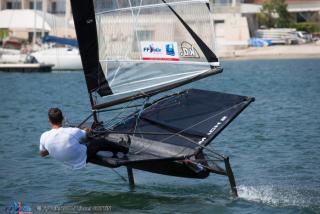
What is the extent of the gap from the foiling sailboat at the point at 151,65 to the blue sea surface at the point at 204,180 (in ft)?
2.37

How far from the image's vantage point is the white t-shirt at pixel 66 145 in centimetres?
943

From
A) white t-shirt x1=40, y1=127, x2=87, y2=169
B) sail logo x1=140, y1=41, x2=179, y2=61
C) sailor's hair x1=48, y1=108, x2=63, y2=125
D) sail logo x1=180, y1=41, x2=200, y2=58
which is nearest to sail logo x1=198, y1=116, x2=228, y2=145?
sail logo x1=180, y1=41, x2=200, y2=58

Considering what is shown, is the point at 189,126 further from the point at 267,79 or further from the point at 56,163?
the point at 267,79

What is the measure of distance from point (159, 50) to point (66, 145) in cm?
215

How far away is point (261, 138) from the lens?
16.1 m

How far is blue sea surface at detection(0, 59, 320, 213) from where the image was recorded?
10.1 metres

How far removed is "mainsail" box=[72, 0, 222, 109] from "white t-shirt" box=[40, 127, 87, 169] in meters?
1.04

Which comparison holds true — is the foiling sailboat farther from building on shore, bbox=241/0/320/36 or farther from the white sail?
A: building on shore, bbox=241/0/320/36

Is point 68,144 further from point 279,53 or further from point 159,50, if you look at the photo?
point 279,53

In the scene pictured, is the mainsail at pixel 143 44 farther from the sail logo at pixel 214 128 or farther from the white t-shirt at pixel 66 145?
the white t-shirt at pixel 66 145

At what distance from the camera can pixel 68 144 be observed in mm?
9430

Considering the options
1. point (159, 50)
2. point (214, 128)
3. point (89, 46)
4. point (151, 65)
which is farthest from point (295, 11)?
point (214, 128)

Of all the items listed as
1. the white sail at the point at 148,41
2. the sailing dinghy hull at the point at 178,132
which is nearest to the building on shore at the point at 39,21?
the white sail at the point at 148,41

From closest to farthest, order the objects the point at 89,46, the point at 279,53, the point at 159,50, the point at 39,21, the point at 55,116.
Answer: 1. the point at 55,116
2. the point at 89,46
3. the point at 159,50
4. the point at 39,21
5. the point at 279,53
